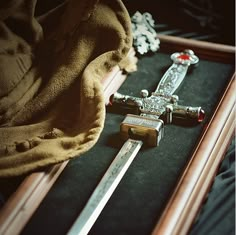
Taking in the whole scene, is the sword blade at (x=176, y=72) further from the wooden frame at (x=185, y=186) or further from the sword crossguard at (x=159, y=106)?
Answer: the wooden frame at (x=185, y=186)

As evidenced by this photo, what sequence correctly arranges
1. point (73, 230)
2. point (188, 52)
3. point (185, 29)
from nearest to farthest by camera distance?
point (73, 230)
point (188, 52)
point (185, 29)

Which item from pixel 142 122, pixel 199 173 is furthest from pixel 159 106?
pixel 199 173

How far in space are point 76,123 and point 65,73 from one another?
114 millimetres

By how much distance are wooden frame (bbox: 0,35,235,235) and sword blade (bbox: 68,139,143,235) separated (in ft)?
0.28

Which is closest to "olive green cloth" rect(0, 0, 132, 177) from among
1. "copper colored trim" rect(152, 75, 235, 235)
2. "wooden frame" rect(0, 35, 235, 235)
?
→ "wooden frame" rect(0, 35, 235, 235)

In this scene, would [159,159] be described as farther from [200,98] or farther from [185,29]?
[185,29]

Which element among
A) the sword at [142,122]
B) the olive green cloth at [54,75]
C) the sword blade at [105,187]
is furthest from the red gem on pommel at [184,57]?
the sword blade at [105,187]

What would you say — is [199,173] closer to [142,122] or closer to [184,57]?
[142,122]

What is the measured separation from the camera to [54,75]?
103cm

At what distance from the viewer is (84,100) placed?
96 centimetres

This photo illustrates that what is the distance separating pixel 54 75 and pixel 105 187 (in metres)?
0.29

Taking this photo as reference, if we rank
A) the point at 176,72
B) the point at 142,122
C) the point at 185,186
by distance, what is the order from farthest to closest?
the point at 176,72 → the point at 142,122 → the point at 185,186

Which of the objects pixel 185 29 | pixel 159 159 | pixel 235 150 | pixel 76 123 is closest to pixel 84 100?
pixel 76 123

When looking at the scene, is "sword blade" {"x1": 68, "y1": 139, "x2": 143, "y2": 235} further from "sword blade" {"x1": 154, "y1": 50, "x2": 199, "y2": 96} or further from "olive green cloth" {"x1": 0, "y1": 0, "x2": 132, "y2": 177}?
"sword blade" {"x1": 154, "y1": 50, "x2": 199, "y2": 96}
